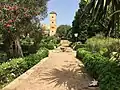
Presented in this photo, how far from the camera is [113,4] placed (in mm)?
9398

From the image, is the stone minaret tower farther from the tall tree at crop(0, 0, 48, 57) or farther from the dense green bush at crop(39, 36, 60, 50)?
the tall tree at crop(0, 0, 48, 57)

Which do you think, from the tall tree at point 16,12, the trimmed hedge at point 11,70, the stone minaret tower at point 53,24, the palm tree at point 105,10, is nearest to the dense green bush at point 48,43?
the tall tree at point 16,12

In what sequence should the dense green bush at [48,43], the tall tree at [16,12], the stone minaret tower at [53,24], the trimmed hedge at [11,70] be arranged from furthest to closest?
the stone minaret tower at [53,24] → the dense green bush at [48,43] → the tall tree at [16,12] → the trimmed hedge at [11,70]

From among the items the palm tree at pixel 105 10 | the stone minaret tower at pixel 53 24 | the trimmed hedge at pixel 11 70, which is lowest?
the trimmed hedge at pixel 11 70

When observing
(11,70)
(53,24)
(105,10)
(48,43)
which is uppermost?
(53,24)

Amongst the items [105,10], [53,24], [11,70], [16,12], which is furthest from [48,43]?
[53,24]

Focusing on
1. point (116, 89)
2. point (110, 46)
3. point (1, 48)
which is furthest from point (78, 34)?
point (116, 89)

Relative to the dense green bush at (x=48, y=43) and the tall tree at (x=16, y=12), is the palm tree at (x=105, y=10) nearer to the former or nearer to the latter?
the tall tree at (x=16, y=12)

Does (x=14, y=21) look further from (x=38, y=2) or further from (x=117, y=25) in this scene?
(x=117, y=25)

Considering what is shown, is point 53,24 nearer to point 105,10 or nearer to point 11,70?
point 11,70

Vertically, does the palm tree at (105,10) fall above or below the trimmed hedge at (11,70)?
above

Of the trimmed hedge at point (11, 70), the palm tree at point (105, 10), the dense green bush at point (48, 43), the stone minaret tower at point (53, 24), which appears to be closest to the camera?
the palm tree at point (105, 10)

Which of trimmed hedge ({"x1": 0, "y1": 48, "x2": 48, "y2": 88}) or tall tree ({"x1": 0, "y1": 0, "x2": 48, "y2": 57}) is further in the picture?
tall tree ({"x1": 0, "y1": 0, "x2": 48, "y2": 57})

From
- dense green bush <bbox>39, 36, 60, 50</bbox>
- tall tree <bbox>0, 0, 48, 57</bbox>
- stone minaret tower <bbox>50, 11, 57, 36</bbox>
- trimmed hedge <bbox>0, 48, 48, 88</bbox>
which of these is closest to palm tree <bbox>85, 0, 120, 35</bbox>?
trimmed hedge <bbox>0, 48, 48, 88</bbox>
